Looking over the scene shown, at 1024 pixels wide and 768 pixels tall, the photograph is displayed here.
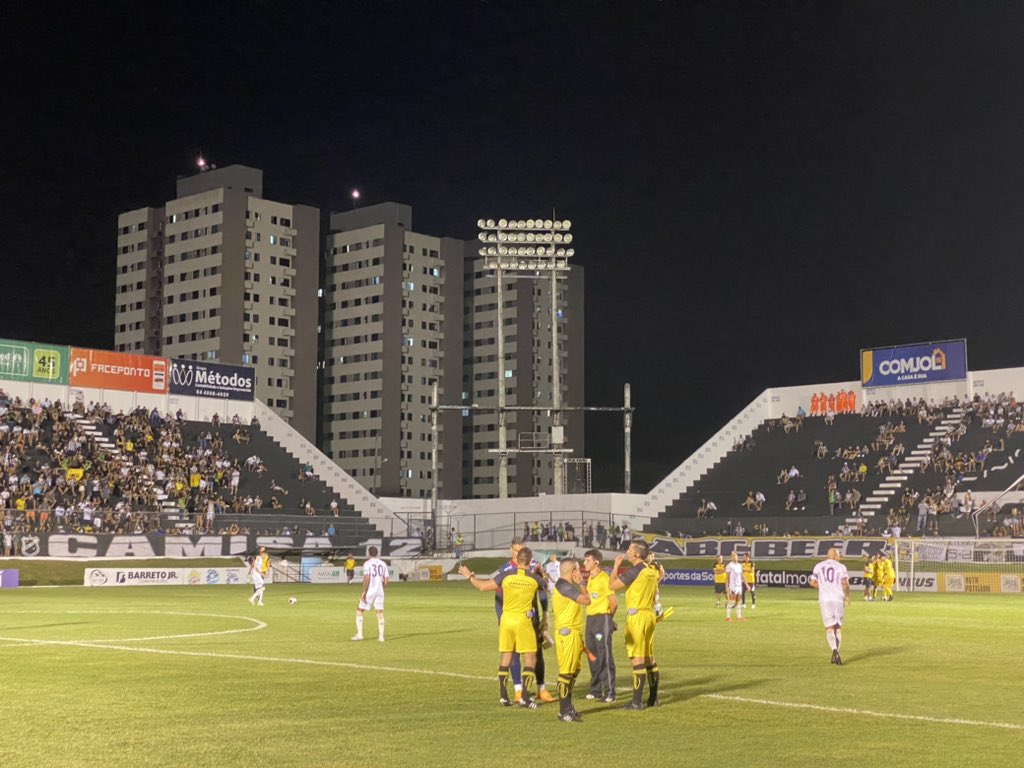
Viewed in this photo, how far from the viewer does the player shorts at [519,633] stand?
15992 mm

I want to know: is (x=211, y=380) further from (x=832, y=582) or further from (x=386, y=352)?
(x=386, y=352)

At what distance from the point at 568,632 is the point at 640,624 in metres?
1.25

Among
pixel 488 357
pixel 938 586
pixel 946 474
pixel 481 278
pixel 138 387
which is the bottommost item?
pixel 938 586

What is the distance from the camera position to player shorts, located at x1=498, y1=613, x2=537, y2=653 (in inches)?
630

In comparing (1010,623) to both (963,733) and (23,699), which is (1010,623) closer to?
(963,733)

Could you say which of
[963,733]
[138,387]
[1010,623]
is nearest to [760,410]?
[138,387]

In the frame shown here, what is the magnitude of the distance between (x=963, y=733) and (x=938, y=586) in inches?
1755

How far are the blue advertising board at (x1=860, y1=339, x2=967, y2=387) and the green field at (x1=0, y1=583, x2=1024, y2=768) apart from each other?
5124 cm

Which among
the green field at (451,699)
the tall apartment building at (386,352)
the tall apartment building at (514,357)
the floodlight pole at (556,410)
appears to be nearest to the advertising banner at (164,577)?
the floodlight pole at (556,410)

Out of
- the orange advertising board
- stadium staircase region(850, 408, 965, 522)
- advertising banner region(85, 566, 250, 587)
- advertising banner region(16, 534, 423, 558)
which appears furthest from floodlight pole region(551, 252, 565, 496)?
the orange advertising board

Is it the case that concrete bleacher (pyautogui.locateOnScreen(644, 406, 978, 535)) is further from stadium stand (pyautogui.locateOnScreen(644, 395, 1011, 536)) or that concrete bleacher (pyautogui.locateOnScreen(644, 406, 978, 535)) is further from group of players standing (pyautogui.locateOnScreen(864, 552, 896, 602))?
group of players standing (pyautogui.locateOnScreen(864, 552, 896, 602))

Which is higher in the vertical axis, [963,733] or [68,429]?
[68,429]

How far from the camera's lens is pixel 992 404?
249ft

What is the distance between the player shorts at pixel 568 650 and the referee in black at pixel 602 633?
4.10 feet
